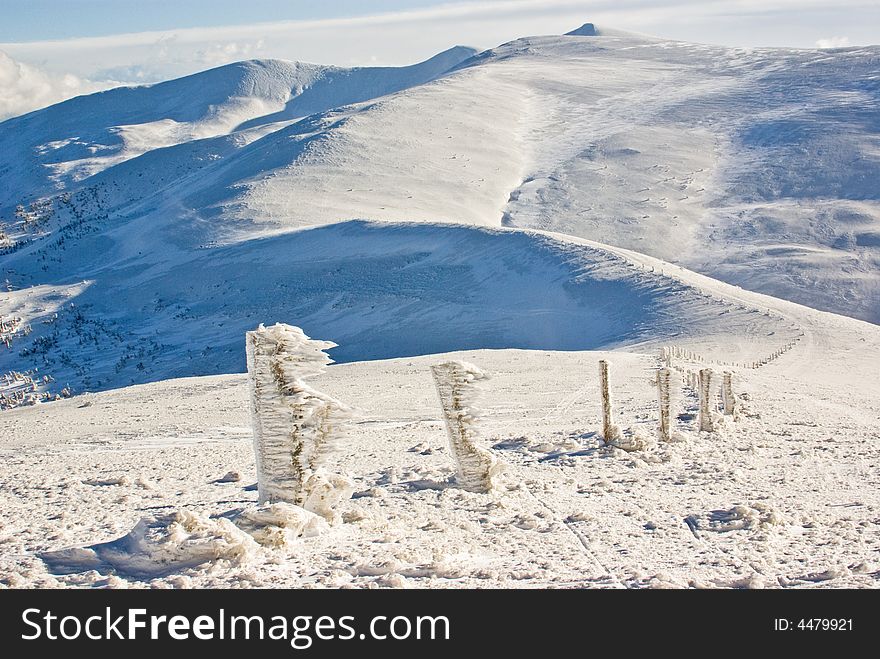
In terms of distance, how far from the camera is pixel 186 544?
6242mm

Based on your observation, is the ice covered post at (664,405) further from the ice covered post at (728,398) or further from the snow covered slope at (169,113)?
the snow covered slope at (169,113)

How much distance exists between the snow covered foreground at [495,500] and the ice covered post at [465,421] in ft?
0.63

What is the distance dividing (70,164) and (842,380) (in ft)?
298

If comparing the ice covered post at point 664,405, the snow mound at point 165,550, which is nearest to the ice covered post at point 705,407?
the ice covered post at point 664,405

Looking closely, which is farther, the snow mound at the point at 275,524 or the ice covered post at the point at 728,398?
the ice covered post at the point at 728,398

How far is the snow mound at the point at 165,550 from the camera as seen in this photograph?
621 cm

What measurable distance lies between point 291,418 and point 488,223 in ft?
130

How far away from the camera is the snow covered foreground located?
6266mm

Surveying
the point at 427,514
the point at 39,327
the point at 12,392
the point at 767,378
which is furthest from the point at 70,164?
the point at 427,514

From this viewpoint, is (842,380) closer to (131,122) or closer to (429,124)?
(429,124)

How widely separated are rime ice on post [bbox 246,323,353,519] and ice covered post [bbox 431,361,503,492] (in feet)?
4.40

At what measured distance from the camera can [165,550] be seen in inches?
245

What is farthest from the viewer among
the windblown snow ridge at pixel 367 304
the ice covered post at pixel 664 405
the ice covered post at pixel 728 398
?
the windblown snow ridge at pixel 367 304

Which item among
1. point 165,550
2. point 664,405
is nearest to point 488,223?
point 664,405
